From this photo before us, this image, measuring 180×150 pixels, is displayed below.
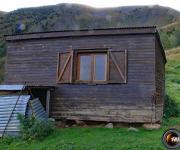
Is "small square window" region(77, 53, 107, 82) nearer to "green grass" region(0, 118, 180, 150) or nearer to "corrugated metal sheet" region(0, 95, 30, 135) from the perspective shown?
"green grass" region(0, 118, 180, 150)

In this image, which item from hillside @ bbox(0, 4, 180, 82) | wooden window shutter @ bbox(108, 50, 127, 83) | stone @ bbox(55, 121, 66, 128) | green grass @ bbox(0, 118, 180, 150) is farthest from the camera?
hillside @ bbox(0, 4, 180, 82)

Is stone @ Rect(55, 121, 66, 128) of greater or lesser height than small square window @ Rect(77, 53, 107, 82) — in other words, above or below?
below

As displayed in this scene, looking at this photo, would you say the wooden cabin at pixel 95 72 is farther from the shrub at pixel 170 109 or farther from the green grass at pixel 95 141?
the shrub at pixel 170 109

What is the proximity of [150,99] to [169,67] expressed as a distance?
3401 cm

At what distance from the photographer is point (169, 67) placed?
4725 cm

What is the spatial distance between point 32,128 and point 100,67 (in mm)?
4353

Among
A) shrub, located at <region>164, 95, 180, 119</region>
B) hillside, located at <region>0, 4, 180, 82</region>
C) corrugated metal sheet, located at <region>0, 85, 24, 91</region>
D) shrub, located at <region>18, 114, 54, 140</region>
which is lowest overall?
shrub, located at <region>164, 95, 180, 119</region>

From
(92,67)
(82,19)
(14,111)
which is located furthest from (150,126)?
(82,19)

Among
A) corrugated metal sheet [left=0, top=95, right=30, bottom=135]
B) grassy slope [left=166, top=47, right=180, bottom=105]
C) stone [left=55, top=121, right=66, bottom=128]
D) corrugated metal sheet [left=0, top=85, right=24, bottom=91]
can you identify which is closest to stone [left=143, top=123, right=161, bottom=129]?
stone [left=55, top=121, right=66, bottom=128]

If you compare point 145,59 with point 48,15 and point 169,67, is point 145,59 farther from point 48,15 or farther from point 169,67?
point 48,15

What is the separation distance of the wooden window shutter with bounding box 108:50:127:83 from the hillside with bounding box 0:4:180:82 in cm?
1334

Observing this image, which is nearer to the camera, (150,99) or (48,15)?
(150,99)

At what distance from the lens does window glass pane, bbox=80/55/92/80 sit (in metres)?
15.4

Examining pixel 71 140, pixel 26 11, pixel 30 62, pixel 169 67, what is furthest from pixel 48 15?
pixel 71 140
